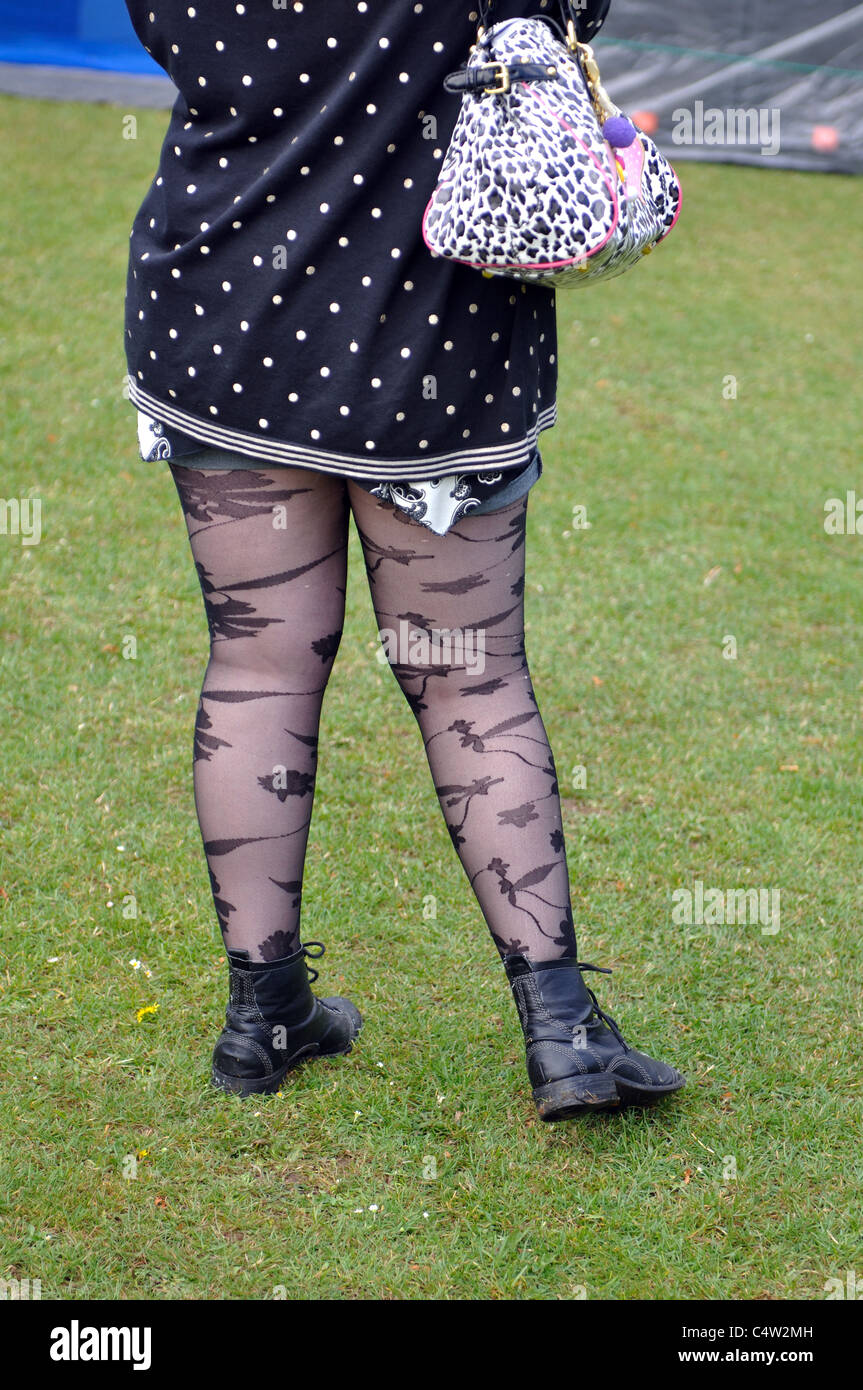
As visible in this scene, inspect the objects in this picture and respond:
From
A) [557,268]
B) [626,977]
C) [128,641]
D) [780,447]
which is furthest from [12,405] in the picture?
[557,268]

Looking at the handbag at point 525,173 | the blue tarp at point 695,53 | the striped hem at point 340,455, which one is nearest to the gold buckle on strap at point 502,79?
the handbag at point 525,173

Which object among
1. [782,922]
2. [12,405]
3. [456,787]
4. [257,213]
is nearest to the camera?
[257,213]

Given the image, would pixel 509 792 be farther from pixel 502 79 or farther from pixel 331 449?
pixel 502 79

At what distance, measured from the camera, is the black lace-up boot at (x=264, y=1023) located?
1.98 meters

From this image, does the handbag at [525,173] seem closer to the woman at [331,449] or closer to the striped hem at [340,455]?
the woman at [331,449]

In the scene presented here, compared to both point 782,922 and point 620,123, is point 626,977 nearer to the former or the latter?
point 782,922

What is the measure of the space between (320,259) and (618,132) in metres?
0.38

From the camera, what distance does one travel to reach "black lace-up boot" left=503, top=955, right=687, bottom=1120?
1.87m

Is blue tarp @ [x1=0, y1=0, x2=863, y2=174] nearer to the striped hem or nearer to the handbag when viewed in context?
the striped hem

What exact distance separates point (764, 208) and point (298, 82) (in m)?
8.72

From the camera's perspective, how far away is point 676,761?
3188 millimetres

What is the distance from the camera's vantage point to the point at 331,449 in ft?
5.57

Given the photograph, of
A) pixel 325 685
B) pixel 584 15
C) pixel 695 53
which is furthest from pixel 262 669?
pixel 695 53

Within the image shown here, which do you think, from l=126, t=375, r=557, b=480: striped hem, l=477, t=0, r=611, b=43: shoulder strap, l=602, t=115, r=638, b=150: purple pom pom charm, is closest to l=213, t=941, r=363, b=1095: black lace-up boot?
l=126, t=375, r=557, b=480: striped hem
